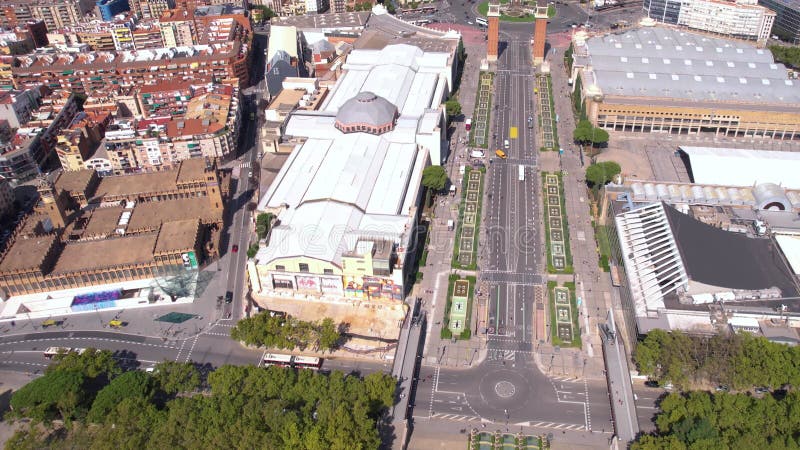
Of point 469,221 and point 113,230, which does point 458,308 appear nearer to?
point 469,221

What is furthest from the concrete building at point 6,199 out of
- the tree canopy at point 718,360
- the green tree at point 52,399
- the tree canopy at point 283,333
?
the tree canopy at point 718,360

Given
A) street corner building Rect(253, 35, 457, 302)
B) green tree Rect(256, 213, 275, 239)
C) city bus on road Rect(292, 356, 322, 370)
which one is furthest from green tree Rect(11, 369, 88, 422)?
green tree Rect(256, 213, 275, 239)

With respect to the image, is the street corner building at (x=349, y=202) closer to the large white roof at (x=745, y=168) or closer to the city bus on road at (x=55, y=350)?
Answer: the city bus on road at (x=55, y=350)

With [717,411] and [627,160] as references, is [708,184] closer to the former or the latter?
[627,160]

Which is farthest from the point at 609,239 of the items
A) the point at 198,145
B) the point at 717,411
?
the point at 198,145

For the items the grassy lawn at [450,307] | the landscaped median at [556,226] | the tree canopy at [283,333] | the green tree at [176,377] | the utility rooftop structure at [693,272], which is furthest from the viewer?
the landscaped median at [556,226]

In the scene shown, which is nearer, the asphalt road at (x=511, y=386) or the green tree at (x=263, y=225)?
the asphalt road at (x=511, y=386)

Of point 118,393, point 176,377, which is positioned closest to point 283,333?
point 176,377
